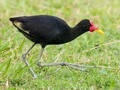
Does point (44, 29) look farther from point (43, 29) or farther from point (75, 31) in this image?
point (75, 31)

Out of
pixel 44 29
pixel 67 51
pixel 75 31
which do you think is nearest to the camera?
pixel 44 29

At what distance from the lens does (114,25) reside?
867 cm

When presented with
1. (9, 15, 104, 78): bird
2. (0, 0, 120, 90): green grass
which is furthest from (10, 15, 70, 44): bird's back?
(0, 0, 120, 90): green grass

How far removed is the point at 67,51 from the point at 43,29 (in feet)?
4.46

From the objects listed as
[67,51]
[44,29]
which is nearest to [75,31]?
[44,29]

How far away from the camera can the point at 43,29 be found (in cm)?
593

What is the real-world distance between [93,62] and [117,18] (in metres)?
2.43

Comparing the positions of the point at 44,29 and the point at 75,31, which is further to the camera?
the point at 75,31

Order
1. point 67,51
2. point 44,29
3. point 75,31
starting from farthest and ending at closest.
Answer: point 67,51
point 75,31
point 44,29

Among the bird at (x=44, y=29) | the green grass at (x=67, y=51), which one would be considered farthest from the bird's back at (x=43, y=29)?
the green grass at (x=67, y=51)

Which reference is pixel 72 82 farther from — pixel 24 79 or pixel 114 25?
pixel 114 25

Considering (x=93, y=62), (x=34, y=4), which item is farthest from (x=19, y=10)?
(x=93, y=62)

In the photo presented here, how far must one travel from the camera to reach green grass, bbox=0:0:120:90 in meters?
5.79

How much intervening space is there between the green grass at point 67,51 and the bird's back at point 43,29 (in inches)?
11.2
